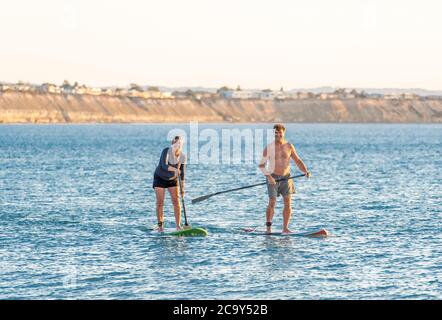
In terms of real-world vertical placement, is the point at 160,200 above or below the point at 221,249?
above

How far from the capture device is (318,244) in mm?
20625

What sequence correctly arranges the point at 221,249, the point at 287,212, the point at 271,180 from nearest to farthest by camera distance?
the point at 221,249 < the point at 271,180 < the point at 287,212

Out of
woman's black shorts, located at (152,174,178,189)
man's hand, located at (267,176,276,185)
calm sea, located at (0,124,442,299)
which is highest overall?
man's hand, located at (267,176,276,185)

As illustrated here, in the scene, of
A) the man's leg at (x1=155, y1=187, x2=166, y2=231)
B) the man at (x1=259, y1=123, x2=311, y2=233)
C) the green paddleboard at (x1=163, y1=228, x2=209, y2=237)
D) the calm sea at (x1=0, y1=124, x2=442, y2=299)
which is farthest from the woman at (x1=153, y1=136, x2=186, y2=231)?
the man at (x1=259, y1=123, x2=311, y2=233)

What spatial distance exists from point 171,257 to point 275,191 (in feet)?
10.7

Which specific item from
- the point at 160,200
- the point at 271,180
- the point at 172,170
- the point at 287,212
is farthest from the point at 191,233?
the point at 271,180

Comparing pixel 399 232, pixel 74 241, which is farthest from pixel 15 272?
pixel 399 232

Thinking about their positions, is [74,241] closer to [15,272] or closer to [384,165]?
[15,272]

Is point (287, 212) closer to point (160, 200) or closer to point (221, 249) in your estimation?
point (221, 249)

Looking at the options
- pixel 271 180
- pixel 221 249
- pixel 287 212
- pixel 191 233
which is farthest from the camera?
pixel 191 233

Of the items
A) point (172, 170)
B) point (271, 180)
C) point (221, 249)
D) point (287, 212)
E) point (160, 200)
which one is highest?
point (172, 170)

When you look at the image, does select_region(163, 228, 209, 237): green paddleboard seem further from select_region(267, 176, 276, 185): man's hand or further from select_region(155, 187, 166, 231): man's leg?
select_region(267, 176, 276, 185): man's hand

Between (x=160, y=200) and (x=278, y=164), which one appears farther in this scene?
(x=160, y=200)

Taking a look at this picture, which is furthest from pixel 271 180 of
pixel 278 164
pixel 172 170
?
pixel 172 170
